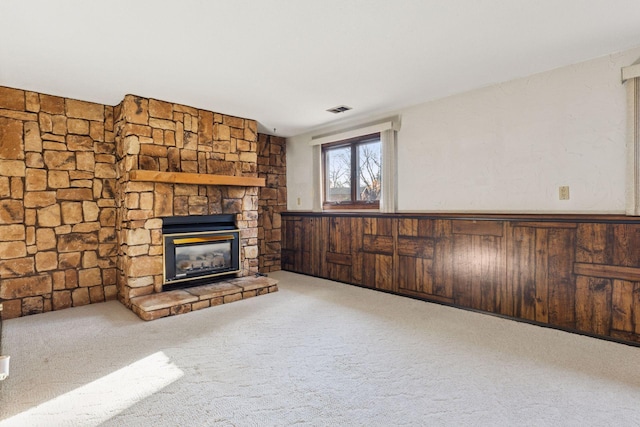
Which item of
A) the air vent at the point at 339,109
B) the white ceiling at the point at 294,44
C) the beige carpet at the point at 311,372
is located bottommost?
the beige carpet at the point at 311,372

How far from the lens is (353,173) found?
15.3ft

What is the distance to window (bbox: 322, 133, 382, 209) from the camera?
4.40 metres

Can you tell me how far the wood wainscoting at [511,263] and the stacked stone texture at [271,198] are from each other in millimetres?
1232

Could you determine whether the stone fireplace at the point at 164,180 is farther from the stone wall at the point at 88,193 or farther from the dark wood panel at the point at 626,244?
the dark wood panel at the point at 626,244

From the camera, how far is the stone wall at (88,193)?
10.8ft

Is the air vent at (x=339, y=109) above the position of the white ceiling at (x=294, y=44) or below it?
above

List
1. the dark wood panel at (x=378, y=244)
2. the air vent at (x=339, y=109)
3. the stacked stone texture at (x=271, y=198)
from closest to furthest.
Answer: the air vent at (x=339, y=109) → the dark wood panel at (x=378, y=244) → the stacked stone texture at (x=271, y=198)

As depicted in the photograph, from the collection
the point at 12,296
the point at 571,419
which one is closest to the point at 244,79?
the point at 12,296

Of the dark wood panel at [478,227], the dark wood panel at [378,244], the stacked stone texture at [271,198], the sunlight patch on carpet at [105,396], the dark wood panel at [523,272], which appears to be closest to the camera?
the sunlight patch on carpet at [105,396]

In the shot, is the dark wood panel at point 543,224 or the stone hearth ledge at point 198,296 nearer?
the dark wood panel at point 543,224

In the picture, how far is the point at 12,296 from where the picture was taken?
3.28m

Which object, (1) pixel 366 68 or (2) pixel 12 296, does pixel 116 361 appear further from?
(1) pixel 366 68

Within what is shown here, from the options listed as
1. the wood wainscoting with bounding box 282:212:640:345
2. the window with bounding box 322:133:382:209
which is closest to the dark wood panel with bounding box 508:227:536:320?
the wood wainscoting with bounding box 282:212:640:345

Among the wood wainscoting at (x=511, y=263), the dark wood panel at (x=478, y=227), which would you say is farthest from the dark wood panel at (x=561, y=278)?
the dark wood panel at (x=478, y=227)
